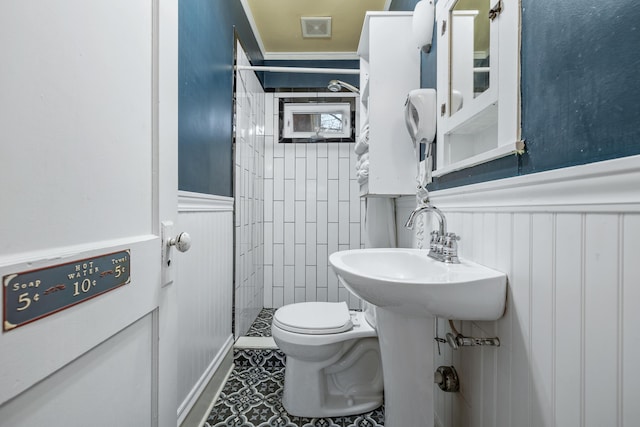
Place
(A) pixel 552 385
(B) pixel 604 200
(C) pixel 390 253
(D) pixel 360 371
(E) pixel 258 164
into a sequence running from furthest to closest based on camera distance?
(E) pixel 258 164 < (D) pixel 360 371 < (C) pixel 390 253 < (A) pixel 552 385 < (B) pixel 604 200

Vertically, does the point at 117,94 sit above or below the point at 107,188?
above

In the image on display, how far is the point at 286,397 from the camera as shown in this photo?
155 cm

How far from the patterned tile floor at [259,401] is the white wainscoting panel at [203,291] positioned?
16 centimetres

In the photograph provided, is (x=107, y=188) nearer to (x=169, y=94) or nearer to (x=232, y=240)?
(x=169, y=94)

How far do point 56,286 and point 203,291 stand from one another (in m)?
1.15

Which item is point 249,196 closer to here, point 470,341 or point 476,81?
point 476,81

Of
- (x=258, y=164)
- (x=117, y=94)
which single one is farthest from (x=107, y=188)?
(x=258, y=164)

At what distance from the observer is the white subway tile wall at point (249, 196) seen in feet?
6.91

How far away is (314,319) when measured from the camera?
1601mm

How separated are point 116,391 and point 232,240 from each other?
1447 millimetres

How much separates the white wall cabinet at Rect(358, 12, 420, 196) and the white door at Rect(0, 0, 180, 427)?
3.43 feet

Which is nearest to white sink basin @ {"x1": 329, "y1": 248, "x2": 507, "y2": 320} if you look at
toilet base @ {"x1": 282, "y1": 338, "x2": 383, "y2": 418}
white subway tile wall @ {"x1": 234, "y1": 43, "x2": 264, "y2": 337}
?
toilet base @ {"x1": 282, "y1": 338, "x2": 383, "y2": 418}

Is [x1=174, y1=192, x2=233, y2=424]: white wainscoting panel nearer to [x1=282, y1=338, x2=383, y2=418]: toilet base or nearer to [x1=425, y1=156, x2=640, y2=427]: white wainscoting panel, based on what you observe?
Result: [x1=282, y1=338, x2=383, y2=418]: toilet base

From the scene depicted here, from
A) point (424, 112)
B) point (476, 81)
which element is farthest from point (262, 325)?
point (476, 81)
